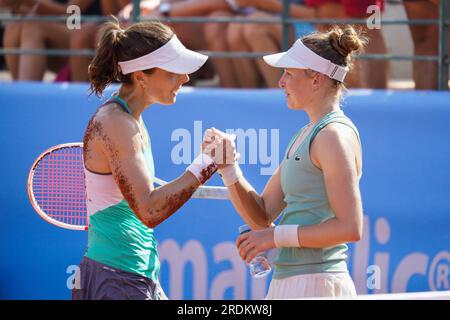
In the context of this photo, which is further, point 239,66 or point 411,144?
point 239,66

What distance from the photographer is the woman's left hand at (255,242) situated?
3430mm

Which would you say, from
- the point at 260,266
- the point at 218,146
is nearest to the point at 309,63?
the point at 218,146

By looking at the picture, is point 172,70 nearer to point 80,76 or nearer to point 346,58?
point 346,58

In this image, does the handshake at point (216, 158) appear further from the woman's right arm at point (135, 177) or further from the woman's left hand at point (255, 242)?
the woman's left hand at point (255, 242)

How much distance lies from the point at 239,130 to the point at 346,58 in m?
1.73

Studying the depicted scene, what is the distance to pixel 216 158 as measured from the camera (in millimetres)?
3543

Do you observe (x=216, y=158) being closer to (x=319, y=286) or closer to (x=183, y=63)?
(x=183, y=63)

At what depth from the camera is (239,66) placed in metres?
6.58

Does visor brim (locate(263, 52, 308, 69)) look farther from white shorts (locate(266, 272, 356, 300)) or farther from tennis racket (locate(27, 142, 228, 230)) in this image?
tennis racket (locate(27, 142, 228, 230))

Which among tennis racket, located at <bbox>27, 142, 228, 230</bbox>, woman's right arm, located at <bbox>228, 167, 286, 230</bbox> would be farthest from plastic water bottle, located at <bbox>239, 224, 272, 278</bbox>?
tennis racket, located at <bbox>27, 142, 228, 230</bbox>

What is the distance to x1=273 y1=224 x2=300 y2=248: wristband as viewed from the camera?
3373mm
